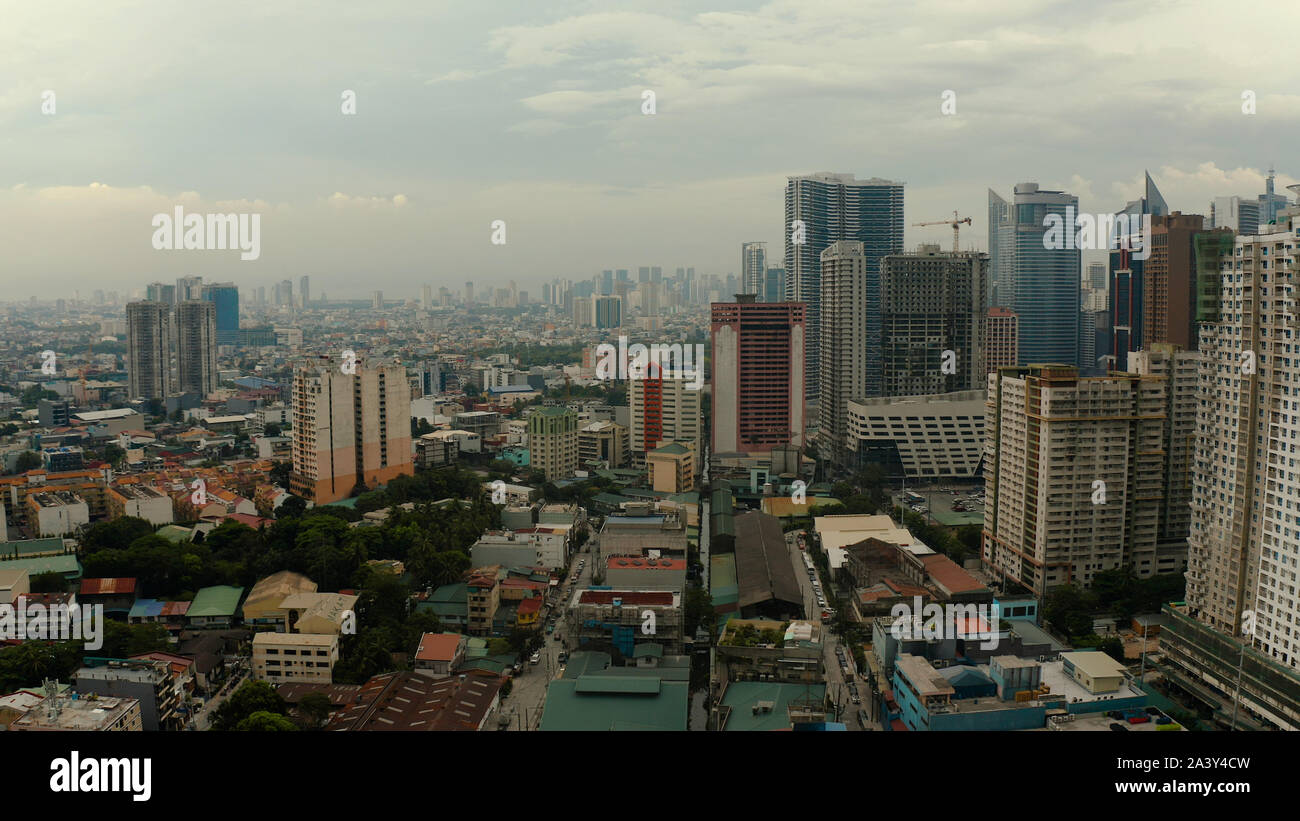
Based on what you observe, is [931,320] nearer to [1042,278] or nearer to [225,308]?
[1042,278]

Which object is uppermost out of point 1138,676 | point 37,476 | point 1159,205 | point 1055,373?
point 1159,205

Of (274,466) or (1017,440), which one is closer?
(1017,440)

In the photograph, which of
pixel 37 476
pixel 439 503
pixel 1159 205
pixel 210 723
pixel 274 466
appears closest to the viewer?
pixel 210 723

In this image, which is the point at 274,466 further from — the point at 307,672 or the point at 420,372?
the point at 420,372

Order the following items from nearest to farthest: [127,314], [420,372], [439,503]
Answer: [439,503]
[127,314]
[420,372]

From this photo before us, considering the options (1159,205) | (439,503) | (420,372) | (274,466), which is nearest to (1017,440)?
(439,503)

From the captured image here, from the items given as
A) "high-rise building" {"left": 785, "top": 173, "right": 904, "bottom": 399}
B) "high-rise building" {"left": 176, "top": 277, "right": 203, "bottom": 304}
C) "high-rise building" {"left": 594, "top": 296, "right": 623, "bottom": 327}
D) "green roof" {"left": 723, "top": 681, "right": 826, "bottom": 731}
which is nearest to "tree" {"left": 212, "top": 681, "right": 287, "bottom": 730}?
"green roof" {"left": 723, "top": 681, "right": 826, "bottom": 731}

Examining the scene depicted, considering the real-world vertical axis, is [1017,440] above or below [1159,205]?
below
